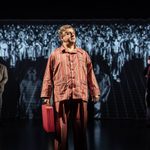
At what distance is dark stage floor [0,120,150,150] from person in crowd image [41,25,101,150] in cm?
144

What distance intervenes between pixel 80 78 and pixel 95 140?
2335 mm

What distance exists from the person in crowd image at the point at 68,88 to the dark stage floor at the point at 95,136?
4.72 ft

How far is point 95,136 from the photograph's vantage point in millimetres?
6727

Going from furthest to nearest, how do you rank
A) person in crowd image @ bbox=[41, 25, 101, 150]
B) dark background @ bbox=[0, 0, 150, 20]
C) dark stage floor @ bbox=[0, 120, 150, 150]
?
dark background @ bbox=[0, 0, 150, 20], dark stage floor @ bbox=[0, 120, 150, 150], person in crowd image @ bbox=[41, 25, 101, 150]

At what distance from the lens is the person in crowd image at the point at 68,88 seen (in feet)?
13.4

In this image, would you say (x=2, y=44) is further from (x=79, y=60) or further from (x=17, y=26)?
(x=79, y=60)

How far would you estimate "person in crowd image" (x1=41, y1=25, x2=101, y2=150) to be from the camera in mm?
4078

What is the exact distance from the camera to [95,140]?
20.5 feet

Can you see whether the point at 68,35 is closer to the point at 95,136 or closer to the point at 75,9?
the point at 95,136

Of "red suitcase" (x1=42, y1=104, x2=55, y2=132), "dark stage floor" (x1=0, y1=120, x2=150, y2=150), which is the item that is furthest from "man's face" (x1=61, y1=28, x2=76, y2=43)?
"dark stage floor" (x1=0, y1=120, x2=150, y2=150)

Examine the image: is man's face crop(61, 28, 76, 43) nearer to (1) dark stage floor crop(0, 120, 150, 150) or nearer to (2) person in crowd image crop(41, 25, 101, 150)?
(2) person in crowd image crop(41, 25, 101, 150)

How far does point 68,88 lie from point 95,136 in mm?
2799

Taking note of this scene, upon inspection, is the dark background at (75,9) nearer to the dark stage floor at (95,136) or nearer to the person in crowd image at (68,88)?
the dark stage floor at (95,136)

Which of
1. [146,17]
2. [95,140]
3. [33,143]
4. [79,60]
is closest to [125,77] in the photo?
[146,17]
